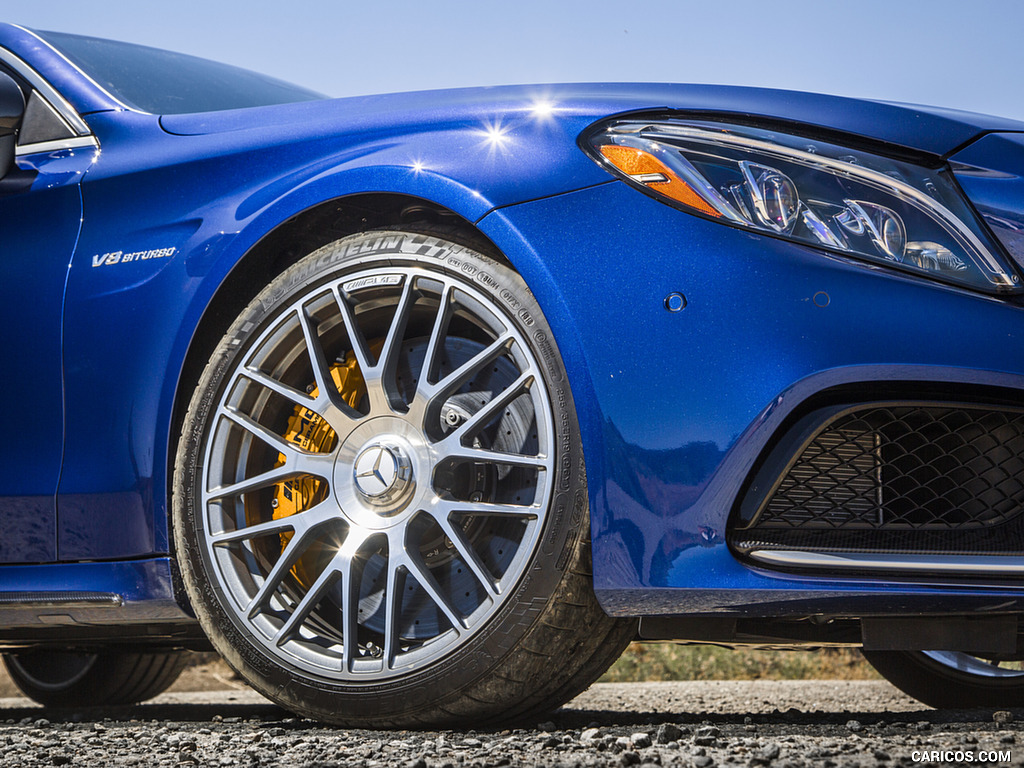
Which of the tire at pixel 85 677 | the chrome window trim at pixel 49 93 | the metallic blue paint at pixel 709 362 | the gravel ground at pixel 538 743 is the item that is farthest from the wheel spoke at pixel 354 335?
the tire at pixel 85 677

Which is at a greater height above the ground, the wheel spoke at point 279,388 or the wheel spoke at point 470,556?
the wheel spoke at point 279,388

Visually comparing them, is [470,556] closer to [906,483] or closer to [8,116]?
[906,483]

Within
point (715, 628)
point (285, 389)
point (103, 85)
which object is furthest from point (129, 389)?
point (715, 628)

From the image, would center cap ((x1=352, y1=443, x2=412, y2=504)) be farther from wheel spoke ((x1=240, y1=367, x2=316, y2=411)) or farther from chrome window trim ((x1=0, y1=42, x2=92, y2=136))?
chrome window trim ((x1=0, y1=42, x2=92, y2=136))

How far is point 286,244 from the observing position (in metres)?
2.39

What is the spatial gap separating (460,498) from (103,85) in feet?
5.14

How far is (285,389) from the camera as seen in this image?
2262 millimetres

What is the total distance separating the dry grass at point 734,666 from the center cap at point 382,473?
758 centimetres

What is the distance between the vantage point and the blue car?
1.89 metres

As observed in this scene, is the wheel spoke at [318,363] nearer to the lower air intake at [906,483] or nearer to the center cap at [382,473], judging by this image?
the center cap at [382,473]

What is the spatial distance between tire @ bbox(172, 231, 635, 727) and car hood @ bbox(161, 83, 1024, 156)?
26 cm

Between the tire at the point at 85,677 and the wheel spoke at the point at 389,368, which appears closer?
the wheel spoke at the point at 389,368

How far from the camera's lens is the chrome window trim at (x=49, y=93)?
9.01 ft

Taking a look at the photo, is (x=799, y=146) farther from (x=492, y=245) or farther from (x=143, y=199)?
(x=143, y=199)
